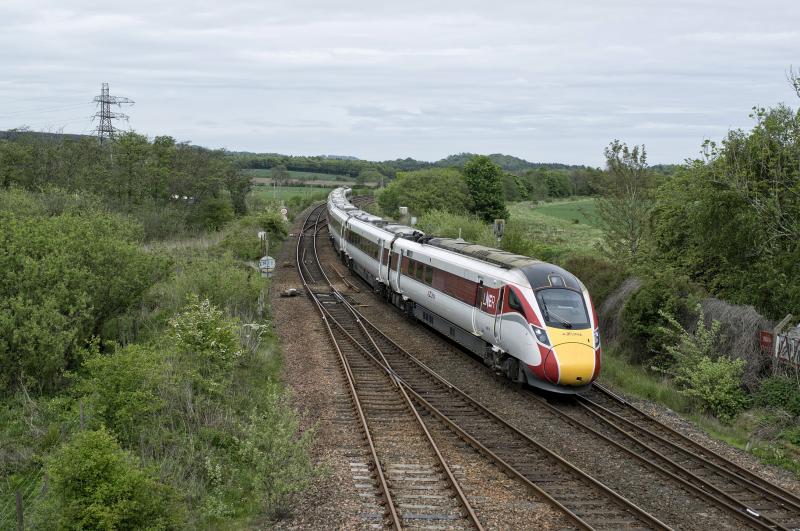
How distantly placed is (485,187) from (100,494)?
70.1m

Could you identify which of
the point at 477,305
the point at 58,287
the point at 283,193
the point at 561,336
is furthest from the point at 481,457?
the point at 283,193

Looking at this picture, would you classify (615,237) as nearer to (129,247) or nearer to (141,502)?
(129,247)

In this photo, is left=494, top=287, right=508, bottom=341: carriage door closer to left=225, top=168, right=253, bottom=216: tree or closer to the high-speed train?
the high-speed train

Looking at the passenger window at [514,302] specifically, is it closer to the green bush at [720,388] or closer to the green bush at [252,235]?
the green bush at [720,388]

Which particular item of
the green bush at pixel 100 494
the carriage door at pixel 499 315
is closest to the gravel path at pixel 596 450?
the carriage door at pixel 499 315

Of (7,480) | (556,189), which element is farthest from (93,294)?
(556,189)

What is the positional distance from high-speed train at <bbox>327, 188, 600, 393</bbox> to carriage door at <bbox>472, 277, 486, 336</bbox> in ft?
0.08

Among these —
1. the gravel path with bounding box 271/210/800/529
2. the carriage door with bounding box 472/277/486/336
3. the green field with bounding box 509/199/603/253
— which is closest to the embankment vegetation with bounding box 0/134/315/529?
the gravel path with bounding box 271/210/800/529

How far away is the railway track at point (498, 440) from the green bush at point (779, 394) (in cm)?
614

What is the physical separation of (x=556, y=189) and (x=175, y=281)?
130 meters

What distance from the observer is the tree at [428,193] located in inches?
2670

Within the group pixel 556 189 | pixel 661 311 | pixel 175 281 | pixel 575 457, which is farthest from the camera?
pixel 556 189

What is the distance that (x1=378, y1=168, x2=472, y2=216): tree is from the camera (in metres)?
67.8

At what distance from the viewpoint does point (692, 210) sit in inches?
860
